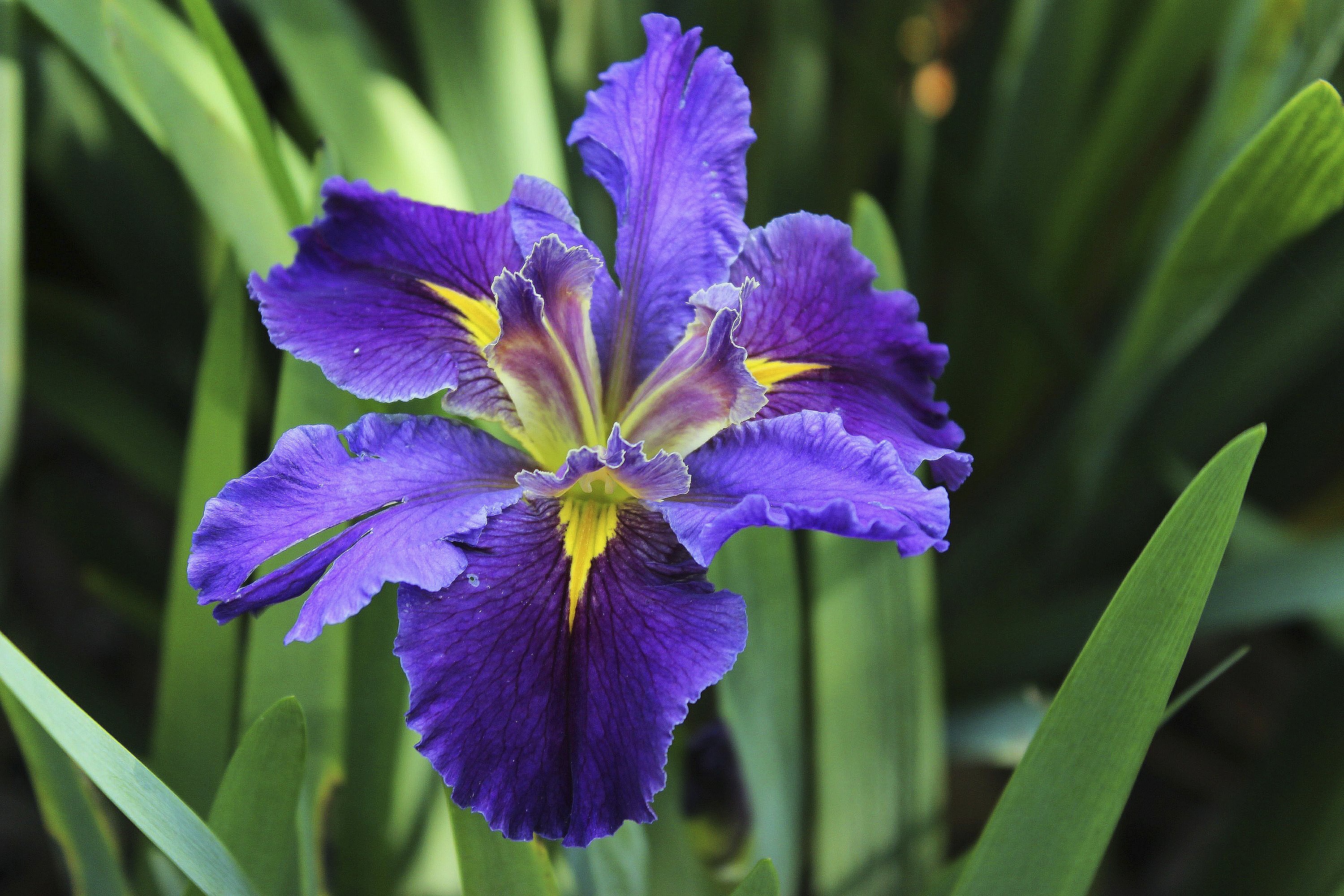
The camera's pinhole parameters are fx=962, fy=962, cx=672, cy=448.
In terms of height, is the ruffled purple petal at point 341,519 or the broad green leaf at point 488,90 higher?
the broad green leaf at point 488,90

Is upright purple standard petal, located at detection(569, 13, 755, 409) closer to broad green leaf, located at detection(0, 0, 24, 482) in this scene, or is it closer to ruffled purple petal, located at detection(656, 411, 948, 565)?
ruffled purple petal, located at detection(656, 411, 948, 565)

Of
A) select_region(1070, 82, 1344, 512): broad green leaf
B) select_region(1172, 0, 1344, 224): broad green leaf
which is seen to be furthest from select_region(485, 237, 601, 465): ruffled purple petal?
select_region(1172, 0, 1344, 224): broad green leaf

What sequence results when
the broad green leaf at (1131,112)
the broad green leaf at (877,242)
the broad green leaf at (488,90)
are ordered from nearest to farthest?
1. the broad green leaf at (877,242)
2. the broad green leaf at (488,90)
3. the broad green leaf at (1131,112)

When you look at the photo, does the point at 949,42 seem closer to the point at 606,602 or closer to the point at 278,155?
the point at 278,155

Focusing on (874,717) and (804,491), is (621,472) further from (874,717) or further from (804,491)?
(874,717)

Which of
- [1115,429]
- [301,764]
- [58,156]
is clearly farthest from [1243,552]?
[58,156]

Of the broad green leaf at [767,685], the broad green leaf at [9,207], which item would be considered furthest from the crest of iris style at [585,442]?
the broad green leaf at [9,207]

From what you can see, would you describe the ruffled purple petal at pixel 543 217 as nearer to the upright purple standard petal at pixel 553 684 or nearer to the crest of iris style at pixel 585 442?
the crest of iris style at pixel 585 442
